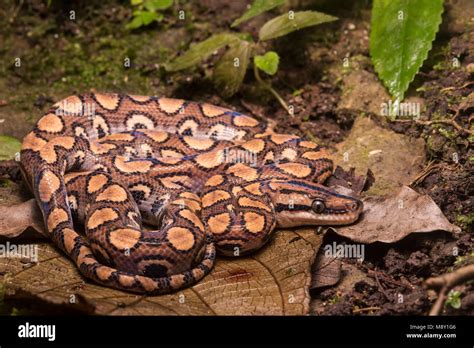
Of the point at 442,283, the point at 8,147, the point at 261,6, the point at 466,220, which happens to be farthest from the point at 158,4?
the point at 442,283

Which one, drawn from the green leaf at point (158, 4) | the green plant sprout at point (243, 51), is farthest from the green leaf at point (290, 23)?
the green leaf at point (158, 4)

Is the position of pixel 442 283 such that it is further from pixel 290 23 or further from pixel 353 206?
pixel 290 23

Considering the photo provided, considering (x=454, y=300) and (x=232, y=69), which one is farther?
(x=232, y=69)

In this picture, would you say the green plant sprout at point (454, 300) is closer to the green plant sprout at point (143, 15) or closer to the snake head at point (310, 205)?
the snake head at point (310, 205)

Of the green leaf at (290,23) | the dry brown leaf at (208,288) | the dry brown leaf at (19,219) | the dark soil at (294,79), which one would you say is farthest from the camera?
the green leaf at (290,23)

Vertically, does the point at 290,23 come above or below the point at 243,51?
above

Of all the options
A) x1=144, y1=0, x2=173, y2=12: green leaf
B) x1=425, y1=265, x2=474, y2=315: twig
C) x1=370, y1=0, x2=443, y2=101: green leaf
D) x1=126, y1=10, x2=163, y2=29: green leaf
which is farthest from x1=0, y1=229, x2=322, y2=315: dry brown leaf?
x1=126, y1=10, x2=163, y2=29: green leaf
